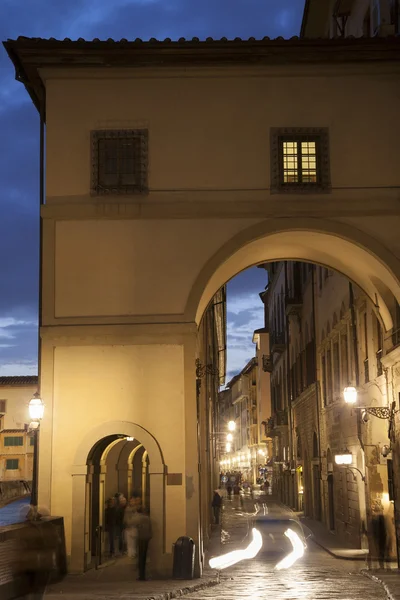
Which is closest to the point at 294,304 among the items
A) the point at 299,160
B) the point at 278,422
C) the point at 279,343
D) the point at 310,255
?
the point at 279,343

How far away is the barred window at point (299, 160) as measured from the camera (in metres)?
19.1

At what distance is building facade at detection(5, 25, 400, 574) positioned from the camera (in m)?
18.7

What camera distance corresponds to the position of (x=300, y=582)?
1794 cm

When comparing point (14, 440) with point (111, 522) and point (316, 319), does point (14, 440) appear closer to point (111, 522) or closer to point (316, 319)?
point (316, 319)

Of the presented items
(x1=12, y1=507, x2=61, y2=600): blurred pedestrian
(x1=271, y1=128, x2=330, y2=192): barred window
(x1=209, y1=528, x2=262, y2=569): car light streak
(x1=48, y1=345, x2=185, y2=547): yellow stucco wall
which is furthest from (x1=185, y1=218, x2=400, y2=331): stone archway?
(x1=12, y1=507, x2=61, y2=600): blurred pedestrian

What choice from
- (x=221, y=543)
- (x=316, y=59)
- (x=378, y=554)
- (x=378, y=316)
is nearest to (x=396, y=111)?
(x=316, y=59)

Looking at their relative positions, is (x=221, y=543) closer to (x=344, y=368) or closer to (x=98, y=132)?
(x=344, y=368)

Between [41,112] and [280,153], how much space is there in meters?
5.68

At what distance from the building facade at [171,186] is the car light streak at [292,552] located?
5.61m

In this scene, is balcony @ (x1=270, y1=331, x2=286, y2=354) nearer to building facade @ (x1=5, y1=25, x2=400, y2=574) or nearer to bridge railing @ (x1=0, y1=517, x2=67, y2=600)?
building facade @ (x1=5, y1=25, x2=400, y2=574)

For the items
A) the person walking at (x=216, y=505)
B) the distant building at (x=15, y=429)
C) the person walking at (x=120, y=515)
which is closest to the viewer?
the person walking at (x=120, y=515)

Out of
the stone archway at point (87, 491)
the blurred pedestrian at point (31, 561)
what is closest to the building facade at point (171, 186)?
the stone archway at point (87, 491)

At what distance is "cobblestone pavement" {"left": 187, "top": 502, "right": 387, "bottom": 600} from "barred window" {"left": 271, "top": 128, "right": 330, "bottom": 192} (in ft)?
26.6

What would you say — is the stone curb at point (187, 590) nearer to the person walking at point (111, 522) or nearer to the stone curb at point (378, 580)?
the stone curb at point (378, 580)
